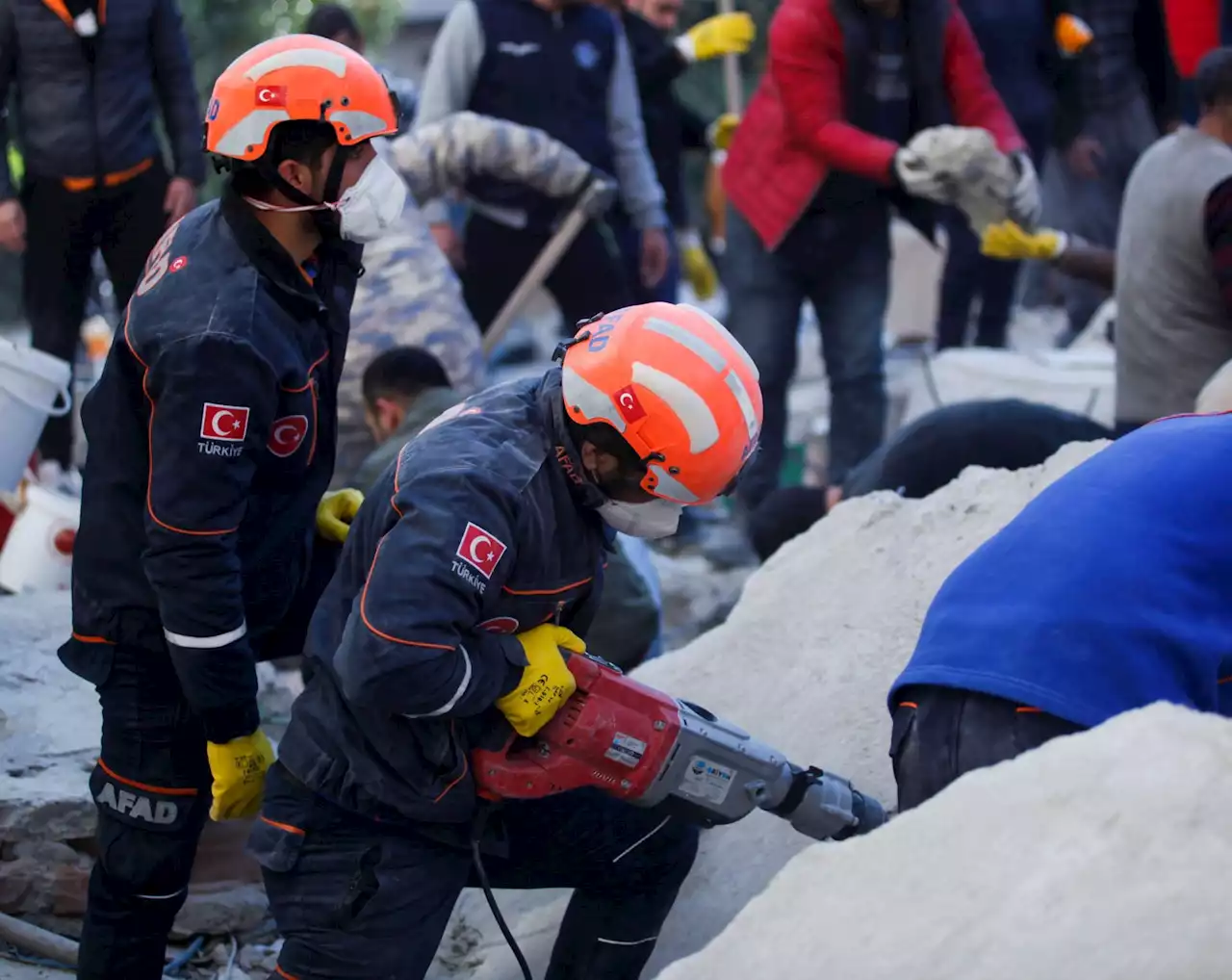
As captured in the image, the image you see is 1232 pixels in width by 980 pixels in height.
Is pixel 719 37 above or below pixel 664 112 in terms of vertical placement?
above

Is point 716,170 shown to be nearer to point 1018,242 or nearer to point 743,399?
point 1018,242

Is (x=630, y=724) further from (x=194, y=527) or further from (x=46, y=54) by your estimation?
(x=46, y=54)

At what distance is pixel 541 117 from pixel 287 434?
10.5 ft

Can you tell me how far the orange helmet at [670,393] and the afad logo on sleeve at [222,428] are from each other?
1.80ft

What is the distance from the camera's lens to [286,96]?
2658 millimetres

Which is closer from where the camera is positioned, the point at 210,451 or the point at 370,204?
the point at 210,451

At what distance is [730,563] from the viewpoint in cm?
Result: 616

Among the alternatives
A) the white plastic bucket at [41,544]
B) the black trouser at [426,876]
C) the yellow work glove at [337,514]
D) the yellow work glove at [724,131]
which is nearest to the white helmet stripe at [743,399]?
the black trouser at [426,876]

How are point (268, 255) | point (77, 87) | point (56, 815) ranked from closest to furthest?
point (268, 255) < point (56, 815) < point (77, 87)

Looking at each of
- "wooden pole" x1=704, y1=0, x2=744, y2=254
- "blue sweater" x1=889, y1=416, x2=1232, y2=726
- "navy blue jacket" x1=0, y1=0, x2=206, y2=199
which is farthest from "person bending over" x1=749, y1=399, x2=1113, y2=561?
"navy blue jacket" x1=0, y1=0, x2=206, y2=199

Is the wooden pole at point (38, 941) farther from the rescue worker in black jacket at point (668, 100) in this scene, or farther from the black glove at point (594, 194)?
the rescue worker in black jacket at point (668, 100)

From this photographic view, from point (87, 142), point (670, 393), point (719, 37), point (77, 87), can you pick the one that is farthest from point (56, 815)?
point (719, 37)

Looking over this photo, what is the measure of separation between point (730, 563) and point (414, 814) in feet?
12.5

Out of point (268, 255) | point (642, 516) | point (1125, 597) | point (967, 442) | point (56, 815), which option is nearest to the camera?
point (1125, 597)
